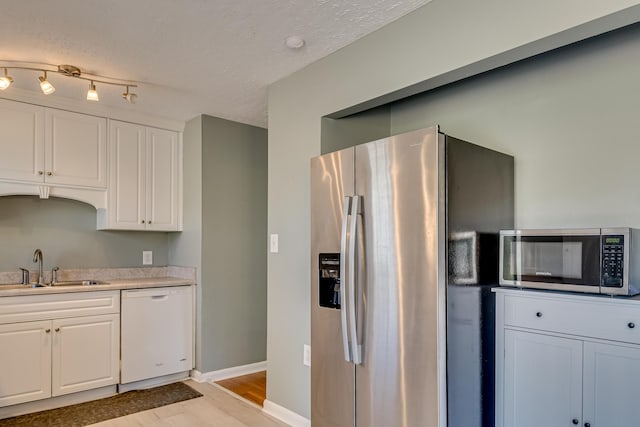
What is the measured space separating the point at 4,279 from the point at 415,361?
329 centimetres

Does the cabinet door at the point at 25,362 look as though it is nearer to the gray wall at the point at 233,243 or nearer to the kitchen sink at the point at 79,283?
the kitchen sink at the point at 79,283

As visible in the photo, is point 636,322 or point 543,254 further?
point 543,254

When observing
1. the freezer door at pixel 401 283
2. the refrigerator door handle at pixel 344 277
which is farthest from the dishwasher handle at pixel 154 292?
the freezer door at pixel 401 283

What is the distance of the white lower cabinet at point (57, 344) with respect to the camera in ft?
9.63

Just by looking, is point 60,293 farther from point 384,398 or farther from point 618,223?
point 618,223

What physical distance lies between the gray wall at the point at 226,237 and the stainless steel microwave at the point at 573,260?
259cm

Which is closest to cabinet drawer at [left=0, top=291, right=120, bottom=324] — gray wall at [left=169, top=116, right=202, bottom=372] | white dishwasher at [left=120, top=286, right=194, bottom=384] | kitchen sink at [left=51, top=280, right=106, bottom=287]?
white dishwasher at [left=120, top=286, right=194, bottom=384]

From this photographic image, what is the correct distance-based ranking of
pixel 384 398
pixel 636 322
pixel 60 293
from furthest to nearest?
pixel 60 293 → pixel 384 398 → pixel 636 322

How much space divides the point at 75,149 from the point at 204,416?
7.71 feet

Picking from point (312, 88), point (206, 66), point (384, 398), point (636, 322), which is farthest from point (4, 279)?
point (636, 322)

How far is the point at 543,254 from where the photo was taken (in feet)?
6.35

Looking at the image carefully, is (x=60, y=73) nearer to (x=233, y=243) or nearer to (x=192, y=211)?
(x=192, y=211)

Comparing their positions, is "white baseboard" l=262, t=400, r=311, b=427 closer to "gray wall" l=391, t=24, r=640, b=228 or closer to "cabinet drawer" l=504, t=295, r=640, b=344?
"cabinet drawer" l=504, t=295, r=640, b=344

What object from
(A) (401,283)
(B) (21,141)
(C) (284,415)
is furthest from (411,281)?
(B) (21,141)
